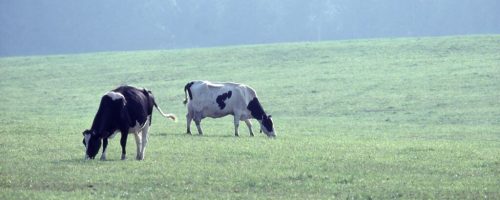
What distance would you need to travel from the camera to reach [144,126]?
21172 millimetres

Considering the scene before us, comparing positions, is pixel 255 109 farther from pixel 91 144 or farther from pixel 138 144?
pixel 91 144

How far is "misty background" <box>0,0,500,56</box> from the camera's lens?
16712 cm

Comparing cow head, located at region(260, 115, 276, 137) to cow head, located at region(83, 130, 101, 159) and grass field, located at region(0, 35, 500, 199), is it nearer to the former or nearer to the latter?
grass field, located at region(0, 35, 500, 199)

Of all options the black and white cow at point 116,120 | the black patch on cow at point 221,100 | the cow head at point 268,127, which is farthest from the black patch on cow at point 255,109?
the black and white cow at point 116,120

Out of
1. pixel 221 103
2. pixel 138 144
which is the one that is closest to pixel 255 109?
pixel 221 103

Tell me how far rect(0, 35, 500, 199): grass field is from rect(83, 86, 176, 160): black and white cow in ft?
1.79

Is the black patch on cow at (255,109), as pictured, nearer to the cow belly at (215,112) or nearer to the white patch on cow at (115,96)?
the cow belly at (215,112)

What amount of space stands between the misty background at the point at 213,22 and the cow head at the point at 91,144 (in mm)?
146388

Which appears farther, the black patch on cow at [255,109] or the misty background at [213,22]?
the misty background at [213,22]

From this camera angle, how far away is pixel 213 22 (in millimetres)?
178750

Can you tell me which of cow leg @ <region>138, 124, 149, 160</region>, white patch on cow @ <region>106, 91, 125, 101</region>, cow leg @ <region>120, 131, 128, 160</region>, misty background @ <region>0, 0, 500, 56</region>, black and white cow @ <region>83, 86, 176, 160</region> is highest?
white patch on cow @ <region>106, 91, 125, 101</region>

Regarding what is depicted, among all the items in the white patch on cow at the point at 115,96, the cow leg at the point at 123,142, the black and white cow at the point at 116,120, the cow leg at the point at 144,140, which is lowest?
the cow leg at the point at 144,140

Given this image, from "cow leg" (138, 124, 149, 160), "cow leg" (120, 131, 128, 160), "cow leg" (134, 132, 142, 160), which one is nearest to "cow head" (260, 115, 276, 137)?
"cow leg" (138, 124, 149, 160)

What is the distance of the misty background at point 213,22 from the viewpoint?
548ft
